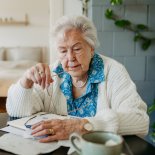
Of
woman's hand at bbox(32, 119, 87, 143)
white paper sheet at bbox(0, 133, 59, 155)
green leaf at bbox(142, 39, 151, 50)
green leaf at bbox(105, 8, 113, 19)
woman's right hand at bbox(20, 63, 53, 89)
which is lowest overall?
white paper sheet at bbox(0, 133, 59, 155)

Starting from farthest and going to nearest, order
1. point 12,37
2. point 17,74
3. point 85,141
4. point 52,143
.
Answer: point 12,37 < point 17,74 < point 52,143 < point 85,141

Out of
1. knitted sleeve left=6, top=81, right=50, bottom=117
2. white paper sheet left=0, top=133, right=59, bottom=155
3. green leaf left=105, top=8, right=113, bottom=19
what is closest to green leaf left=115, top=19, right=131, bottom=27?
green leaf left=105, top=8, right=113, bottom=19

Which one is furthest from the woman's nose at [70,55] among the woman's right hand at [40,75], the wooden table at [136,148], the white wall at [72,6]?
the white wall at [72,6]

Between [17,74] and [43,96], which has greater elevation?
[43,96]

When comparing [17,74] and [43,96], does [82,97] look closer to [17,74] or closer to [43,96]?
[43,96]

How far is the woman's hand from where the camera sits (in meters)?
0.89

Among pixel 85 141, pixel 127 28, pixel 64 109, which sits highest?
pixel 127 28

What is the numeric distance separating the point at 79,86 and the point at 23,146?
56 centimetres

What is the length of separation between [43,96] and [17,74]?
2273mm

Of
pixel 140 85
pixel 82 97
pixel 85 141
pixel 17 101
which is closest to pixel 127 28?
pixel 140 85

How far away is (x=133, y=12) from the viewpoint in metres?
1.99

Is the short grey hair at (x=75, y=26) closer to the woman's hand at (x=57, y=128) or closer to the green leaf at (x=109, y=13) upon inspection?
the woman's hand at (x=57, y=128)

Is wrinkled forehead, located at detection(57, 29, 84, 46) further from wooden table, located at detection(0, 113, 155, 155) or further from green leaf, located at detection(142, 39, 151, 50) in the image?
green leaf, located at detection(142, 39, 151, 50)

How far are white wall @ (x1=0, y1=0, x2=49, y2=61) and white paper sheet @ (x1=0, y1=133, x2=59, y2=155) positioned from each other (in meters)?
4.16
